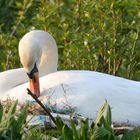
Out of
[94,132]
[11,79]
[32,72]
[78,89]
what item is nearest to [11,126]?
[94,132]

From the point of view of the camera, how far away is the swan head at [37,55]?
752cm

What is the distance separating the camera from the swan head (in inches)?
296

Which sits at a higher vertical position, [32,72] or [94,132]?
[94,132]

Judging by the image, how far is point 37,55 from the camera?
25.5 feet

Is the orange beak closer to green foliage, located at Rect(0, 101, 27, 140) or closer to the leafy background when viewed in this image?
the leafy background

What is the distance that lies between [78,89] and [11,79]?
4.21 feet

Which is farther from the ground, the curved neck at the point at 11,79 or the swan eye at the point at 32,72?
the swan eye at the point at 32,72

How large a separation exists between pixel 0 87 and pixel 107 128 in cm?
249

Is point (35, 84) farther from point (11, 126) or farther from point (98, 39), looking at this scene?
point (11, 126)

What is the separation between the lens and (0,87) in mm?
7711

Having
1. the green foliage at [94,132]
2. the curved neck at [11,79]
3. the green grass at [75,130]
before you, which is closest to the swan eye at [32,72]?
the curved neck at [11,79]

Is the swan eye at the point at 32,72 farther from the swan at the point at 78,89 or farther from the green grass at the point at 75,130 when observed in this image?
the green grass at the point at 75,130

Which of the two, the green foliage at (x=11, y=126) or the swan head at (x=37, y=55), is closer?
the green foliage at (x=11, y=126)

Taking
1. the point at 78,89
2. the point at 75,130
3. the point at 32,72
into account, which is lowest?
the point at 32,72
